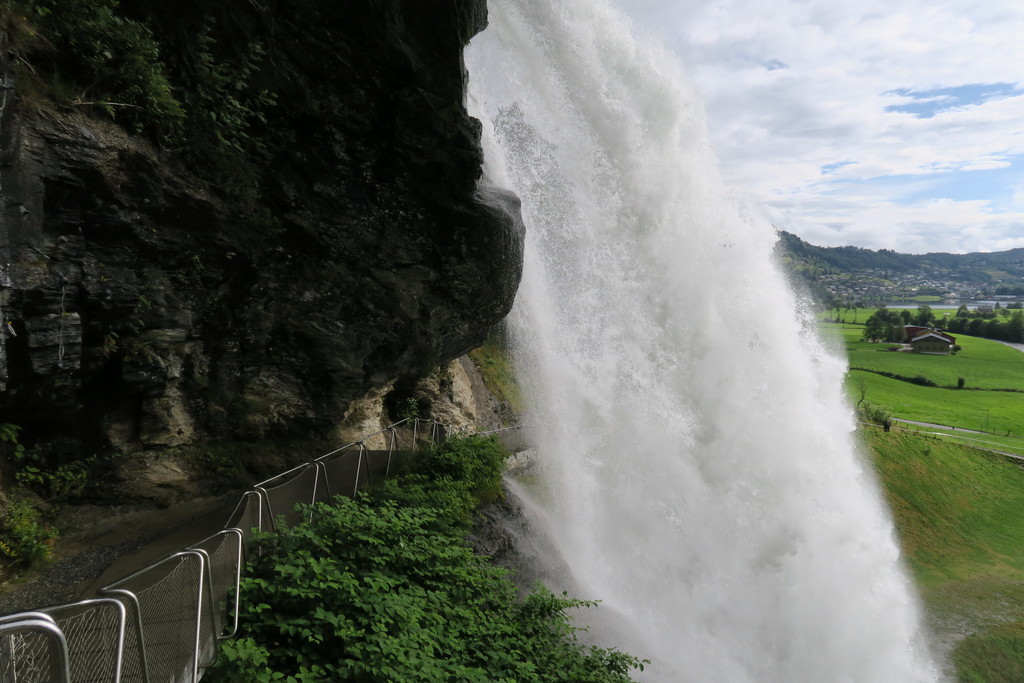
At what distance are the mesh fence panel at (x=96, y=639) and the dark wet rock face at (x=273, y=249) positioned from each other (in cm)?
392

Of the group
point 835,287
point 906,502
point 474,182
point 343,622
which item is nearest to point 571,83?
point 474,182

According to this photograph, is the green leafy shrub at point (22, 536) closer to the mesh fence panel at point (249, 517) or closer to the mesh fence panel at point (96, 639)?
the mesh fence panel at point (249, 517)

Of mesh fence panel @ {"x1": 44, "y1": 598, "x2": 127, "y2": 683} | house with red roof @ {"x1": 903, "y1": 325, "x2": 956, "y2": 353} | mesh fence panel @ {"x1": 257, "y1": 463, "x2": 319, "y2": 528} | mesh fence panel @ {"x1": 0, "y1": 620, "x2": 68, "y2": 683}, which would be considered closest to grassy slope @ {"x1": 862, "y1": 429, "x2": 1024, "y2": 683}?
mesh fence panel @ {"x1": 257, "y1": 463, "x2": 319, "y2": 528}

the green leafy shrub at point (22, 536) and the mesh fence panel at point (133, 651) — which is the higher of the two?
the mesh fence panel at point (133, 651)

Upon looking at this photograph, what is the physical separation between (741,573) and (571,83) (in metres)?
14.4

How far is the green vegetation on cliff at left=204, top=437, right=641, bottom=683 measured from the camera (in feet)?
15.4

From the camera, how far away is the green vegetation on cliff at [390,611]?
15.4ft

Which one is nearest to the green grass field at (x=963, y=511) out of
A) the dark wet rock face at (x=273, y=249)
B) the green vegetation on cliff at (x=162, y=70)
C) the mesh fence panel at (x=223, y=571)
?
the dark wet rock face at (x=273, y=249)

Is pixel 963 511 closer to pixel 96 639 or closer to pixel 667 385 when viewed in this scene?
pixel 667 385

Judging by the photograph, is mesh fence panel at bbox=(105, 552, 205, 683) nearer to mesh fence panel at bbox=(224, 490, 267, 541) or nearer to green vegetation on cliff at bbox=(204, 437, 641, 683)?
green vegetation on cliff at bbox=(204, 437, 641, 683)

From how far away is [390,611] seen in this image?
5293 mm

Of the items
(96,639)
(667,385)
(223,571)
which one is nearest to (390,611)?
(223,571)

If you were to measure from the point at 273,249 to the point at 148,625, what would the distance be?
6.30 m

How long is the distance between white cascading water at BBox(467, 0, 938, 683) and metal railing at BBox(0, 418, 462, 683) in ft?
31.7
